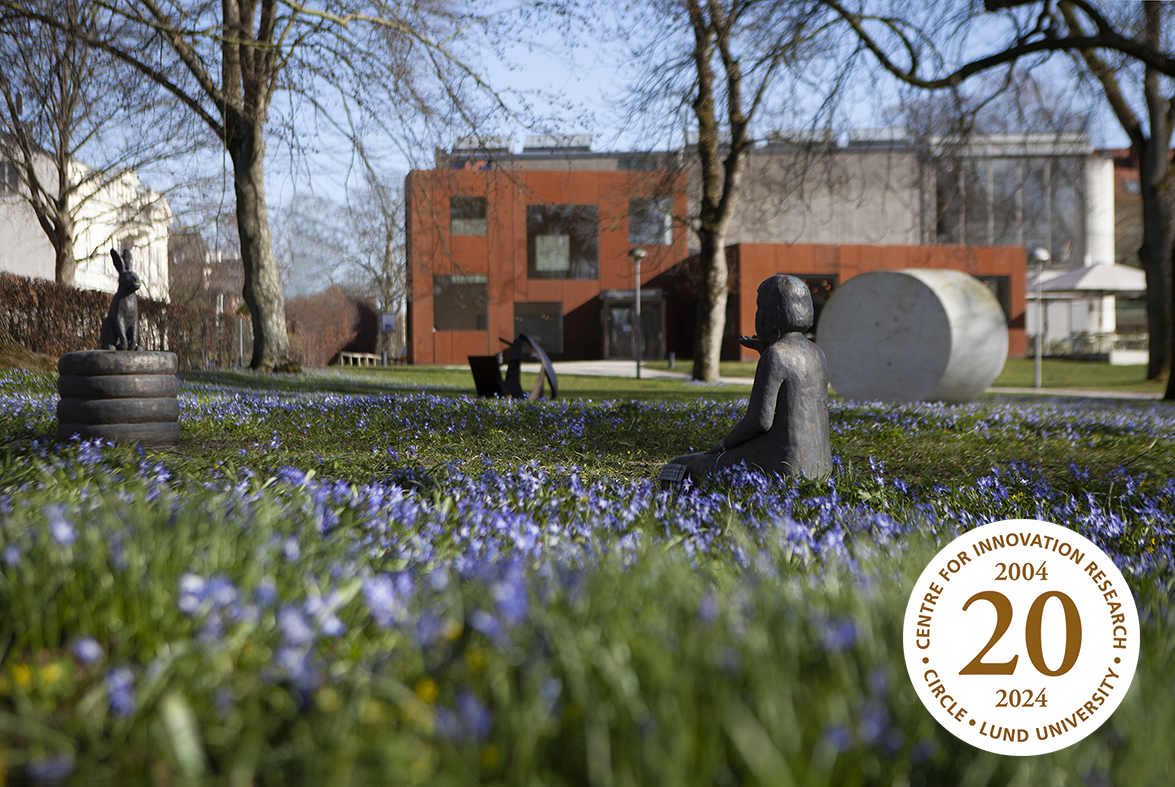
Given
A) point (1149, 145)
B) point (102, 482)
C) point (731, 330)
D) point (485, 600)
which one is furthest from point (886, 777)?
point (731, 330)

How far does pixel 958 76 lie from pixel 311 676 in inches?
594

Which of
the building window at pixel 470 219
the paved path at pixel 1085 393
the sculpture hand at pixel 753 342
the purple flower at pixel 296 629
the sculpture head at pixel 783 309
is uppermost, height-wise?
the building window at pixel 470 219

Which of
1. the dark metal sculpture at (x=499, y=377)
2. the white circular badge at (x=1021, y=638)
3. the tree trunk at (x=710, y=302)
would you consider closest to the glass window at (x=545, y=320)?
the tree trunk at (x=710, y=302)

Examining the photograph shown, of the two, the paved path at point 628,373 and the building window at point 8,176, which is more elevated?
the building window at point 8,176

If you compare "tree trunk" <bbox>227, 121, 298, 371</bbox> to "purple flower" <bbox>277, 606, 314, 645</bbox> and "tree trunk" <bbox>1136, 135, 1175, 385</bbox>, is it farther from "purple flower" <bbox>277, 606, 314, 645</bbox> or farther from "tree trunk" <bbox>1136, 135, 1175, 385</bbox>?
"tree trunk" <bbox>1136, 135, 1175, 385</bbox>

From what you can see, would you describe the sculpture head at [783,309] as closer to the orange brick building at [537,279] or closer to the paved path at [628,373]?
the paved path at [628,373]

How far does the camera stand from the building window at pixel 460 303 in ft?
123

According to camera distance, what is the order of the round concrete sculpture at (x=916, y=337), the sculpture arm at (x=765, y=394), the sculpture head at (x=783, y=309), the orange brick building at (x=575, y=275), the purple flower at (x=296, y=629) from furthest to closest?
1. the orange brick building at (x=575, y=275)
2. the round concrete sculpture at (x=916, y=337)
3. the sculpture head at (x=783, y=309)
4. the sculpture arm at (x=765, y=394)
5. the purple flower at (x=296, y=629)

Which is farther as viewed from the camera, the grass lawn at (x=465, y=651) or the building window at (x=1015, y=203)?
the building window at (x=1015, y=203)

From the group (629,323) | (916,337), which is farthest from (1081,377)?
(629,323)

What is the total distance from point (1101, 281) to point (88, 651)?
3760 centimetres

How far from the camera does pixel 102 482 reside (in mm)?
4164

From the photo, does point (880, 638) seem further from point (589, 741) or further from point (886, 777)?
point (589, 741)

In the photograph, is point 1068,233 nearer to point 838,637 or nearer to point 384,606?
point 838,637
